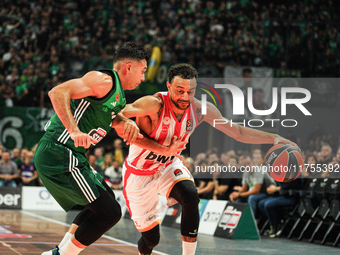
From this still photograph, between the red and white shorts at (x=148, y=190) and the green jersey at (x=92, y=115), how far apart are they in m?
1.07

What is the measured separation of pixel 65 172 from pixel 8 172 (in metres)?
10.4

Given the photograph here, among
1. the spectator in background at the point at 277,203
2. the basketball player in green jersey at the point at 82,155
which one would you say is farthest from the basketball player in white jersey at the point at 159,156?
the spectator in background at the point at 277,203

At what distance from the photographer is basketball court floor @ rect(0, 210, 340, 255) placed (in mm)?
6856

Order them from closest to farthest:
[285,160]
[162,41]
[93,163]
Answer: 1. [285,160]
2. [93,163]
3. [162,41]

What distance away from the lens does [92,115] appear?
4.00 meters

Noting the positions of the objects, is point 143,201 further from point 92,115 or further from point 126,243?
point 126,243

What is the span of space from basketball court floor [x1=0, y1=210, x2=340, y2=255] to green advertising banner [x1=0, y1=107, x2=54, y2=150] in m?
4.65

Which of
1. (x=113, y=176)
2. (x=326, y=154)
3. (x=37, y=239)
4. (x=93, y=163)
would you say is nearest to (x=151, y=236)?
(x=37, y=239)

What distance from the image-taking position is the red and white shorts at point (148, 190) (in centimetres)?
491

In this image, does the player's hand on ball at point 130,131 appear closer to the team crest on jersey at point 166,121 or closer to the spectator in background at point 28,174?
the team crest on jersey at point 166,121

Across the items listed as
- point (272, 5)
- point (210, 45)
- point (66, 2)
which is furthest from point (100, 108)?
point (272, 5)

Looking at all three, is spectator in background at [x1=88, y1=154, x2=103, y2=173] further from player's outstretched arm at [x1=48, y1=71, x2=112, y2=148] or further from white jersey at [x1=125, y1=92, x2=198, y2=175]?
player's outstretched arm at [x1=48, y1=71, x2=112, y2=148]

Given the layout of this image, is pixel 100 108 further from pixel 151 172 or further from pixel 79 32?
pixel 79 32

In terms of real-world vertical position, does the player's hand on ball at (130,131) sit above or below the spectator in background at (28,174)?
above
